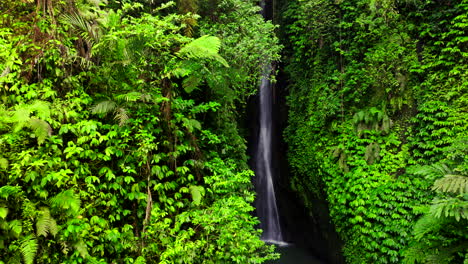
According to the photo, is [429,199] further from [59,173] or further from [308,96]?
[59,173]

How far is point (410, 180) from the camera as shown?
7.13 m

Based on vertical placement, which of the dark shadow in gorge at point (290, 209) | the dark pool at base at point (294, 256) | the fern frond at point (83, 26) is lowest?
the dark pool at base at point (294, 256)

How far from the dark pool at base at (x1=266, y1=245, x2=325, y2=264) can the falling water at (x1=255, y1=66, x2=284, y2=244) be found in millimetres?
1189

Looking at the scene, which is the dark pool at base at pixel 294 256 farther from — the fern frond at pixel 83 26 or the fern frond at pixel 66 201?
the fern frond at pixel 83 26

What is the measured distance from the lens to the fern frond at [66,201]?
404 cm

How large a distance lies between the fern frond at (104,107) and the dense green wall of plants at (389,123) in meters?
5.71

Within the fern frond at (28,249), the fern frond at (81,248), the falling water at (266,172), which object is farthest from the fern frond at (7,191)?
the falling water at (266,172)

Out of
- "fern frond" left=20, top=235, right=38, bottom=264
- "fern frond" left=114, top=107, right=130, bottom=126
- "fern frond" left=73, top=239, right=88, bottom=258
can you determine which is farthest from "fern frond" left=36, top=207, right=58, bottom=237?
"fern frond" left=114, top=107, right=130, bottom=126

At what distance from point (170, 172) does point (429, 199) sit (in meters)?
5.78

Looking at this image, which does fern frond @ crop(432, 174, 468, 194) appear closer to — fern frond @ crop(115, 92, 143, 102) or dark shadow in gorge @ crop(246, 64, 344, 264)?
dark shadow in gorge @ crop(246, 64, 344, 264)

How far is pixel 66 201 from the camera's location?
405cm

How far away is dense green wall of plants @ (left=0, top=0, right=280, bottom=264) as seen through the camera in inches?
164

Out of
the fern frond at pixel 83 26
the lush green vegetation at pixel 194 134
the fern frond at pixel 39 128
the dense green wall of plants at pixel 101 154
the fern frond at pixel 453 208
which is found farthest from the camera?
the fern frond at pixel 83 26

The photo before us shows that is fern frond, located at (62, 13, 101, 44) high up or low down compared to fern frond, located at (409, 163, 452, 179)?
up
